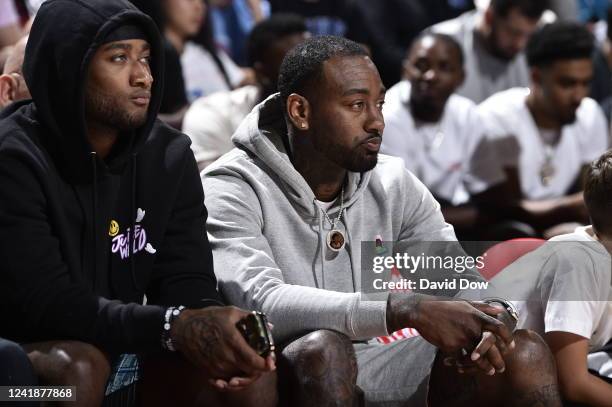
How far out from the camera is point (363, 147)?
3365 mm

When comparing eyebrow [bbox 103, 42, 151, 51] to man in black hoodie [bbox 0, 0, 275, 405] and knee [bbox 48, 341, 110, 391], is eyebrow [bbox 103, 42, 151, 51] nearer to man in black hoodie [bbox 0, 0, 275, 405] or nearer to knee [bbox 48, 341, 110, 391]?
man in black hoodie [bbox 0, 0, 275, 405]

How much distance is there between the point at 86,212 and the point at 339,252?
787 mm

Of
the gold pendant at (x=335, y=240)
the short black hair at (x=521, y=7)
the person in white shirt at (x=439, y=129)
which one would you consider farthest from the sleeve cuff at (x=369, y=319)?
the short black hair at (x=521, y=7)

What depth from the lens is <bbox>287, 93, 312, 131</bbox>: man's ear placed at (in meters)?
3.44

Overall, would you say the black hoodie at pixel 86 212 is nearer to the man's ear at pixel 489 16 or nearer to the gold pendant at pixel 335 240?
the gold pendant at pixel 335 240

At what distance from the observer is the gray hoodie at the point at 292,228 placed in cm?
297

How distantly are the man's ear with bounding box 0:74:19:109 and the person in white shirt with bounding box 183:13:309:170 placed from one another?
145 cm

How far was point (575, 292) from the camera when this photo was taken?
3123 millimetres

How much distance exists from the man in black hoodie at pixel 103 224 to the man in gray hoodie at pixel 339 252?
0.13m

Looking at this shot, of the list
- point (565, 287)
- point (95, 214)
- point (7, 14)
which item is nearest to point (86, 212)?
point (95, 214)

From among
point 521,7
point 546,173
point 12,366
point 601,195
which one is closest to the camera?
point 12,366

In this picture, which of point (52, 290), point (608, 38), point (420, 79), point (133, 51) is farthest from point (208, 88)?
point (52, 290)

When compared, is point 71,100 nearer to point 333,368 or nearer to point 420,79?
point 333,368

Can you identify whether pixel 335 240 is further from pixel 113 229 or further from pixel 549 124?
pixel 549 124
